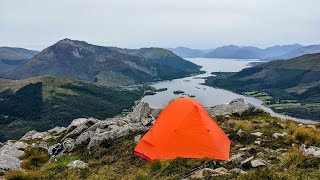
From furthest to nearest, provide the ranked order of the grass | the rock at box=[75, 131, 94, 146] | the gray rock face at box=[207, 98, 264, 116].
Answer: the gray rock face at box=[207, 98, 264, 116], the rock at box=[75, 131, 94, 146], the grass

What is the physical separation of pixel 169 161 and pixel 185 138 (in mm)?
2392

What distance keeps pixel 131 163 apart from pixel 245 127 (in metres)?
8.95

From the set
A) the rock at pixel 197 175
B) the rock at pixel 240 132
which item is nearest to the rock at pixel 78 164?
the rock at pixel 197 175

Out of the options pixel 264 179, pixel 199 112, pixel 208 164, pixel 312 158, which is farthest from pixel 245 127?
pixel 264 179

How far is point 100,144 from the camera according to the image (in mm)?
23328

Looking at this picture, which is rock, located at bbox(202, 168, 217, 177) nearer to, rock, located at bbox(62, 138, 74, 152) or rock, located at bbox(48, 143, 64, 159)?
rock, located at bbox(62, 138, 74, 152)

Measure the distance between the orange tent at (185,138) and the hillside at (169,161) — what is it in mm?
767

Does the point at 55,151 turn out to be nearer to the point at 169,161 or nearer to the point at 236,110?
the point at 169,161

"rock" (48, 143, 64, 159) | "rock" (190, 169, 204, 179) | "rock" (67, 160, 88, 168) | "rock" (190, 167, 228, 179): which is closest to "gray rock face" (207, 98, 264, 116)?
"rock" (48, 143, 64, 159)

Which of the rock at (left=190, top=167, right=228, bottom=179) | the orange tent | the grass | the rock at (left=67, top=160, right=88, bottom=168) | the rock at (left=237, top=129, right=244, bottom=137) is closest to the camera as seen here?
the grass

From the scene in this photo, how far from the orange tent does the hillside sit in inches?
30.2

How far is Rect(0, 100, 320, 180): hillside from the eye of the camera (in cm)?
1343

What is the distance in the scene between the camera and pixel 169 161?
17.3 m

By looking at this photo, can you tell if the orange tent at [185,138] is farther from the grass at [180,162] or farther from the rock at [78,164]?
the rock at [78,164]
